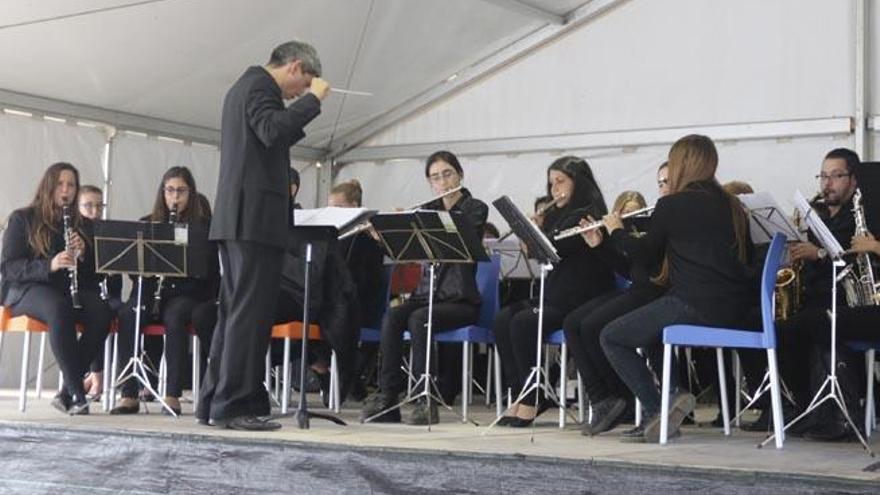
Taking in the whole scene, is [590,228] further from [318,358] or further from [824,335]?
[318,358]

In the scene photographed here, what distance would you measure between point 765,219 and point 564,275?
0.95m

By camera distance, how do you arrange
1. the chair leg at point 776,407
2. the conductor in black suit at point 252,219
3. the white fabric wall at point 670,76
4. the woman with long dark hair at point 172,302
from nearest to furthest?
1. the chair leg at point 776,407
2. the conductor in black suit at point 252,219
3. the woman with long dark hair at point 172,302
4. the white fabric wall at point 670,76

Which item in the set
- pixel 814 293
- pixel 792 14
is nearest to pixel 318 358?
pixel 814 293

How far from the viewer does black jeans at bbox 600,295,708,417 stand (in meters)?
4.34

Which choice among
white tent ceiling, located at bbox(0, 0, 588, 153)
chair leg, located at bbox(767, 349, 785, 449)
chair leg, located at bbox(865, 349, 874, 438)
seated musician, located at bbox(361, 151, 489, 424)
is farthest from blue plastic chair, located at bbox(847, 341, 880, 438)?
white tent ceiling, located at bbox(0, 0, 588, 153)

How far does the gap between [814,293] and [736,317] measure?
35.4 inches

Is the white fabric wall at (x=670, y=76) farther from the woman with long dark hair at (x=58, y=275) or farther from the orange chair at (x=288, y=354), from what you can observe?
the woman with long dark hair at (x=58, y=275)

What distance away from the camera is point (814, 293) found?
200 inches

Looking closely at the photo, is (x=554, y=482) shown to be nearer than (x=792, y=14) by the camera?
Yes

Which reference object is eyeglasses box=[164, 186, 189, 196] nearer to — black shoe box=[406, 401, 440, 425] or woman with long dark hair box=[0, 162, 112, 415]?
woman with long dark hair box=[0, 162, 112, 415]

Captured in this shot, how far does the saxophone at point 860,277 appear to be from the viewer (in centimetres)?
480

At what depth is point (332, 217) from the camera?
4.66 metres

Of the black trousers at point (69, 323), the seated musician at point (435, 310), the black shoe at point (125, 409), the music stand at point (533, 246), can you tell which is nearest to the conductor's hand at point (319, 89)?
the music stand at point (533, 246)

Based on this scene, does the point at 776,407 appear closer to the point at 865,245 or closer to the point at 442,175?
the point at 865,245
